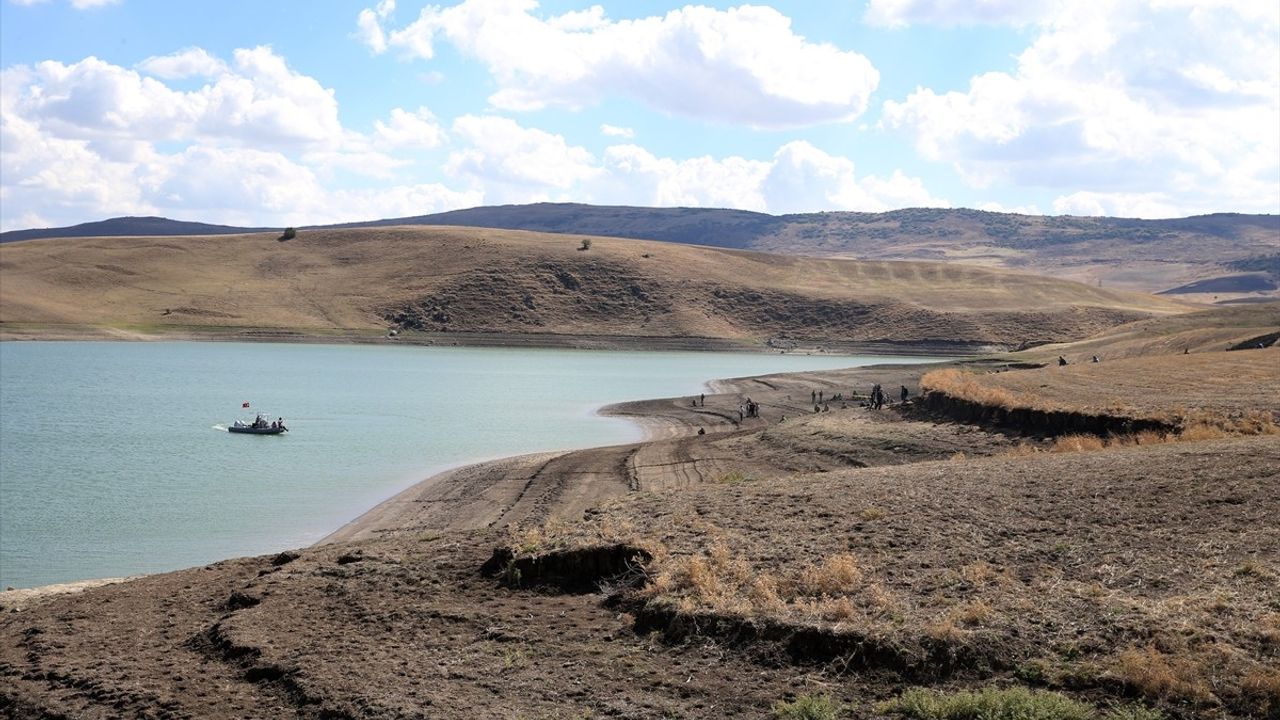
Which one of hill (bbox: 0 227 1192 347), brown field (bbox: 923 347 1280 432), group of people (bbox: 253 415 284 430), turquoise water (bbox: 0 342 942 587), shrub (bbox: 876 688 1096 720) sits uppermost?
hill (bbox: 0 227 1192 347)

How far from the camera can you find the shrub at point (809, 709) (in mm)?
9562

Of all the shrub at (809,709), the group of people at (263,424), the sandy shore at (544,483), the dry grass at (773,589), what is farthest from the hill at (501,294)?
the shrub at (809,709)

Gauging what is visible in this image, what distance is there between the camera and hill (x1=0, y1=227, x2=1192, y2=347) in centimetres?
11838

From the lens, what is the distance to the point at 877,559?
13.6m

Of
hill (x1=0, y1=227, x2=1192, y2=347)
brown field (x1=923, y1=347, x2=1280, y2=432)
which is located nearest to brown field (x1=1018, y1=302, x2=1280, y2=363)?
brown field (x1=923, y1=347, x2=1280, y2=432)

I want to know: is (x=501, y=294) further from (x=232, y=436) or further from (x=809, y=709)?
(x=809, y=709)

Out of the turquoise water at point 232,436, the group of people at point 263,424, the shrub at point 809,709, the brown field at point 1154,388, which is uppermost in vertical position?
the brown field at point 1154,388

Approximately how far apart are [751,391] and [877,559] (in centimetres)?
5196

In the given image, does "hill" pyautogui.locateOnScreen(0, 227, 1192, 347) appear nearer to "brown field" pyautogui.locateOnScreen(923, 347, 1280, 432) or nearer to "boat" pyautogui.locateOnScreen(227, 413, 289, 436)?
"boat" pyautogui.locateOnScreen(227, 413, 289, 436)

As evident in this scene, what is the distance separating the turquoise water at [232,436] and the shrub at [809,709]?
16878 millimetres

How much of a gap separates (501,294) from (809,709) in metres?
124

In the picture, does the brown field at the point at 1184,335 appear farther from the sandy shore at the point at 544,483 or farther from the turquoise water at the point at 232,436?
the turquoise water at the point at 232,436

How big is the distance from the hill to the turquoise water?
23821 mm

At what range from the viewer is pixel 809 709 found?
381 inches
